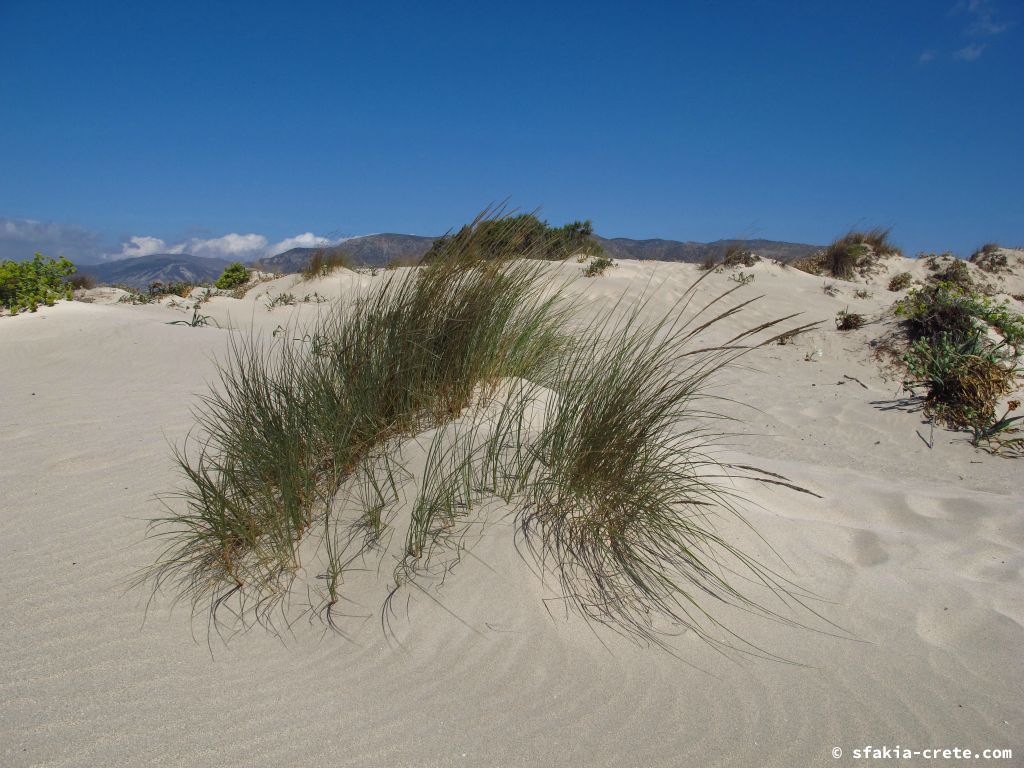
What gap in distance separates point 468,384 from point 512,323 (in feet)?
2.11

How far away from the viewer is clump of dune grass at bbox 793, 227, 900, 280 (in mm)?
15484

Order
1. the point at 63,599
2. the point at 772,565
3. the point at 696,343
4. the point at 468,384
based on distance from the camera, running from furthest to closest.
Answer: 1. the point at 696,343
2. the point at 468,384
3. the point at 772,565
4. the point at 63,599

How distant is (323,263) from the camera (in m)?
12.2

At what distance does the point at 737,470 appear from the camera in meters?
3.48

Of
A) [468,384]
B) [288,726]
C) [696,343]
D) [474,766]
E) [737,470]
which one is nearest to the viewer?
[474,766]

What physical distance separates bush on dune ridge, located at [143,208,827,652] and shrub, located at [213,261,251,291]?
13210 mm

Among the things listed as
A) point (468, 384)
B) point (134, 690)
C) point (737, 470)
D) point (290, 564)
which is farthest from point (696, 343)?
point (134, 690)

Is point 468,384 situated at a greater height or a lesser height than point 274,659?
greater

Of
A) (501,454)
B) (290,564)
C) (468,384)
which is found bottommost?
(290,564)

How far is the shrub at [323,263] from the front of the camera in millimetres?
12203

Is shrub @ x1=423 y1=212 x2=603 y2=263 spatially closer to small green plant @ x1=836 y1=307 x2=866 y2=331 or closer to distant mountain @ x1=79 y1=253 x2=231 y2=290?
distant mountain @ x1=79 y1=253 x2=231 y2=290

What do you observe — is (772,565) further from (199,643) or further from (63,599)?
(63,599)

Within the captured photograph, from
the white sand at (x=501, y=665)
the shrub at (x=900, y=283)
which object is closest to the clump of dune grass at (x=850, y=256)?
the shrub at (x=900, y=283)

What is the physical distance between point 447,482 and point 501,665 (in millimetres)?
803
